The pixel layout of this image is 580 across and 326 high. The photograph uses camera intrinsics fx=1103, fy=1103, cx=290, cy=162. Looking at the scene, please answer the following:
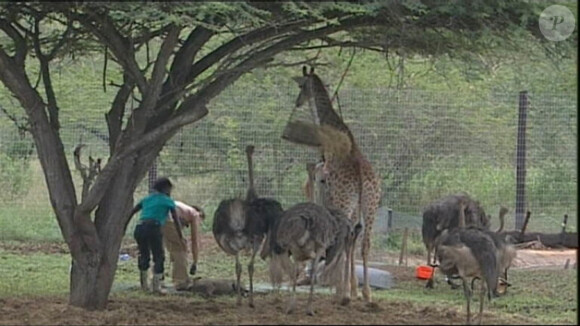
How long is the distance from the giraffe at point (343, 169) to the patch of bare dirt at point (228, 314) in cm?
60

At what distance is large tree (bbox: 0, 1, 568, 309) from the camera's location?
317 inches

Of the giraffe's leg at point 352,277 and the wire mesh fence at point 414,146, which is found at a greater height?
the wire mesh fence at point 414,146

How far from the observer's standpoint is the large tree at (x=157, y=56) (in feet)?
26.4

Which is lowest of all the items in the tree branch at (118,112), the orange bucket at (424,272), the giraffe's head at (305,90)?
the orange bucket at (424,272)

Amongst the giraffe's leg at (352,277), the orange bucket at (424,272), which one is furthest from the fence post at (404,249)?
the giraffe's leg at (352,277)

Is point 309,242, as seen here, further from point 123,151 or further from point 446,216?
point 446,216

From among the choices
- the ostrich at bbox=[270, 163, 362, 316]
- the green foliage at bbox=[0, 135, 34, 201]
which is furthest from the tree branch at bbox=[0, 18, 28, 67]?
the green foliage at bbox=[0, 135, 34, 201]

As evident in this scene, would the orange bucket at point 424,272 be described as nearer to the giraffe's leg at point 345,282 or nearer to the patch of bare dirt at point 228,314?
the patch of bare dirt at point 228,314

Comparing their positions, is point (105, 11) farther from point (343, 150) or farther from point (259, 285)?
point (259, 285)

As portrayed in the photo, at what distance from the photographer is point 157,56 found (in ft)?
28.9

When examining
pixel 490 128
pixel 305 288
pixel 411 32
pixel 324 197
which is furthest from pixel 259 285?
pixel 490 128

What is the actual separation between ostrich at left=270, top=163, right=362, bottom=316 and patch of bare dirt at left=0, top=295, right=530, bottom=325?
26 centimetres

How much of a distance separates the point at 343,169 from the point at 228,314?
1559 mm

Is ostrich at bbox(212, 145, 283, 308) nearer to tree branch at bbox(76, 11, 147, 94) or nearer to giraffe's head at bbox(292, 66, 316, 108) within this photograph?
giraffe's head at bbox(292, 66, 316, 108)
